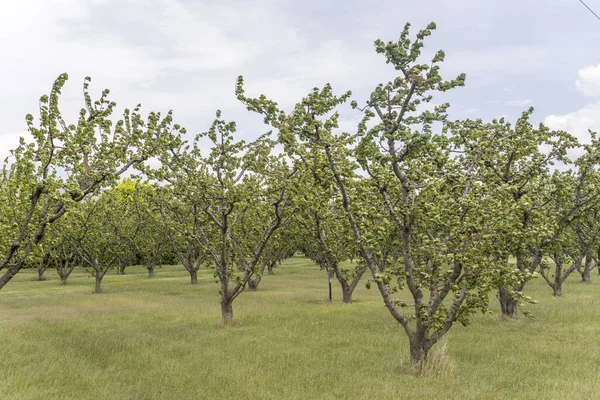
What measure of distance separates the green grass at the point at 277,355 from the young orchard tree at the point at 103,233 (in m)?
10.6

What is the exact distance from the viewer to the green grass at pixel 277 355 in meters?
11.5

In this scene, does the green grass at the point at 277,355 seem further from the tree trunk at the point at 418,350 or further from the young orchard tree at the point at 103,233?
the young orchard tree at the point at 103,233

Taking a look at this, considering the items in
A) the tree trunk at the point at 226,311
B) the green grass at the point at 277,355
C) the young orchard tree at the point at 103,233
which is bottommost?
the green grass at the point at 277,355

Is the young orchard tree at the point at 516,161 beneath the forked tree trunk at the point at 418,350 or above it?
above

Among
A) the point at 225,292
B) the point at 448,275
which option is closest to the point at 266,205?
the point at 225,292

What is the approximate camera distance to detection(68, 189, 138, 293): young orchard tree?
1420 inches

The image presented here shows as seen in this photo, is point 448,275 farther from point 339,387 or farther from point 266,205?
point 266,205

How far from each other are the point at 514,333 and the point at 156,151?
16529 millimetres

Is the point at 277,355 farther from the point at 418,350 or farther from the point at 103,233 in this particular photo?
the point at 103,233

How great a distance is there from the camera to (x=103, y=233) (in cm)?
4012

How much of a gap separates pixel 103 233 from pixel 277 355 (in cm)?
3086

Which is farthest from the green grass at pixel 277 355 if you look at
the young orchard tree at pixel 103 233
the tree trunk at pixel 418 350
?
the young orchard tree at pixel 103 233

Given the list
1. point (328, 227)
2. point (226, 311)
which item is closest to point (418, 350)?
point (226, 311)

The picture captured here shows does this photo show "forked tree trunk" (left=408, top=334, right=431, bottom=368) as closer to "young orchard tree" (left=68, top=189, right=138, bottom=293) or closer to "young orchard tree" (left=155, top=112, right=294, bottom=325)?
"young orchard tree" (left=155, top=112, right=294, bottom=325)
